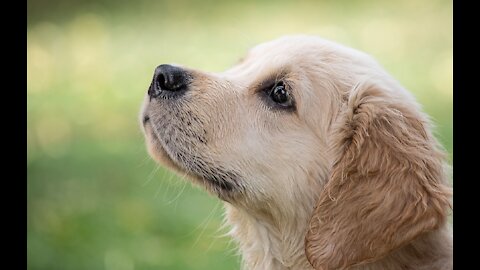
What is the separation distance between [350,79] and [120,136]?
10.4 feet

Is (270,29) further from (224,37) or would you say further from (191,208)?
(191,208)

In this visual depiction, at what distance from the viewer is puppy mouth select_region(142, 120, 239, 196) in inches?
116

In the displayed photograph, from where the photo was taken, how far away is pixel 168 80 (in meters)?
2.98

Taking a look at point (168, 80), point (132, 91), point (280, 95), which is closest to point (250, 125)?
point (280, 95)

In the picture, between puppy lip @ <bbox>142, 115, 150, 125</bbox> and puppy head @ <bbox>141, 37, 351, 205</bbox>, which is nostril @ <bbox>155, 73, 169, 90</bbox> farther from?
puppy lip @ <bbox>142, 115, 150, 125</bbox>

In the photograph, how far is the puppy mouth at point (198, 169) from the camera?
116 inches

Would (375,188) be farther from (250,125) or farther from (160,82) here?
(160,82)

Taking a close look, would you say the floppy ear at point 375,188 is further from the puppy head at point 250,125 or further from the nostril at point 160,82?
the nostril at point 160,82

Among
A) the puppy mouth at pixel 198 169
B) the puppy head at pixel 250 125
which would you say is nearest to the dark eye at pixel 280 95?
the puppy head at pixel 250 125

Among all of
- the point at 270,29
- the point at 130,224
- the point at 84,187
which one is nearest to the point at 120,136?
the point at 84,187

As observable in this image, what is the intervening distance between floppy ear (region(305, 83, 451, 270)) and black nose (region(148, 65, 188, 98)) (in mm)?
571

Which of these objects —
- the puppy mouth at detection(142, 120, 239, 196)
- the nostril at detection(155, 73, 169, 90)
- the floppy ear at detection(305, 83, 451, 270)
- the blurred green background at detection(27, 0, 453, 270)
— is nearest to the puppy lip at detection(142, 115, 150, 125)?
the puppy mouth at detection(142, 120, 239, 196)
